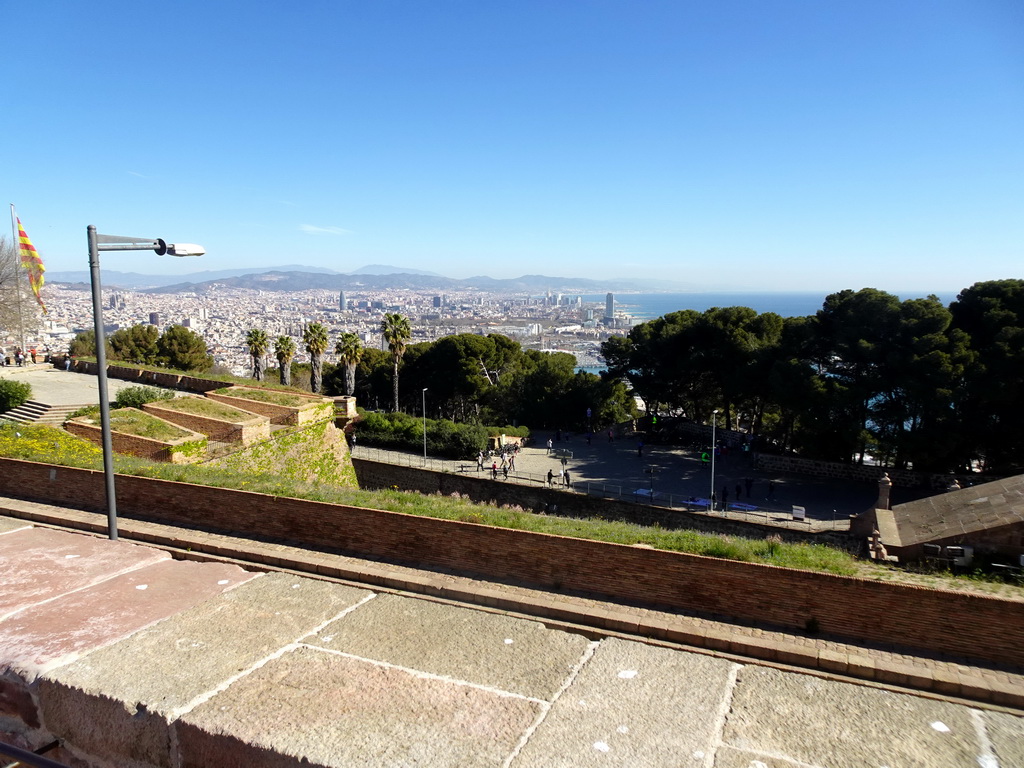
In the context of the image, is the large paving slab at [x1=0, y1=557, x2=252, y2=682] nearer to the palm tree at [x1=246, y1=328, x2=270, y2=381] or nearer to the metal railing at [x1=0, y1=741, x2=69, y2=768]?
the metal railing at [x1=0, y1=741, x2=69, y2=768]

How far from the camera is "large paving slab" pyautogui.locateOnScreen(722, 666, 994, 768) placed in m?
3.53

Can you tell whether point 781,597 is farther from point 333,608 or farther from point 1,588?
point 1,588

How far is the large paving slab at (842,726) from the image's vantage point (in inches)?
139

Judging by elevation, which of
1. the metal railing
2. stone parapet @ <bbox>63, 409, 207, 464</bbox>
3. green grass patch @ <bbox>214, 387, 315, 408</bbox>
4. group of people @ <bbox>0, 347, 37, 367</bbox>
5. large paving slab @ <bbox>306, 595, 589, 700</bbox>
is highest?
the metal railing

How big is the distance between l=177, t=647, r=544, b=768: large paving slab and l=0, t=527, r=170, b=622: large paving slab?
3.38 ft

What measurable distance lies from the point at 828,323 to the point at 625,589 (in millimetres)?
21587

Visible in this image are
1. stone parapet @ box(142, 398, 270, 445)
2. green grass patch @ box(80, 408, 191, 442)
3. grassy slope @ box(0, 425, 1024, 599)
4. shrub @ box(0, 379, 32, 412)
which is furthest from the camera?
shrub @ box(0, 379, 32, 412)

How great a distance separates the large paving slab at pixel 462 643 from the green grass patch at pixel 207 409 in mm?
13879

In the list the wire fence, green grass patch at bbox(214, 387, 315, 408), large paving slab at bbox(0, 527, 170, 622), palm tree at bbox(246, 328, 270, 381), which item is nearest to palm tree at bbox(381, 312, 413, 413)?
palm tree at bbox(246, 328, 270, 381)

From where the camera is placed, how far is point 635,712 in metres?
3.74

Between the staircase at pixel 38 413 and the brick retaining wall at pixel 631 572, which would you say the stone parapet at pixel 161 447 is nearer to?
the staircase at pixel 38 413

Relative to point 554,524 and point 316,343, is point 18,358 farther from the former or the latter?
point 554,524

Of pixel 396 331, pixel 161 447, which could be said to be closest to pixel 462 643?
pixel 161 447

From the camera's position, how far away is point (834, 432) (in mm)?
22703
